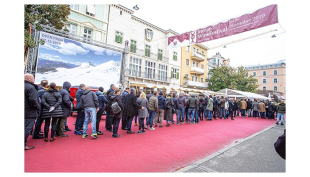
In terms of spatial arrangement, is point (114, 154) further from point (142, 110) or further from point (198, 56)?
point (198, 56)

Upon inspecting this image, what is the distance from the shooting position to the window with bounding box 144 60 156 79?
2439cm

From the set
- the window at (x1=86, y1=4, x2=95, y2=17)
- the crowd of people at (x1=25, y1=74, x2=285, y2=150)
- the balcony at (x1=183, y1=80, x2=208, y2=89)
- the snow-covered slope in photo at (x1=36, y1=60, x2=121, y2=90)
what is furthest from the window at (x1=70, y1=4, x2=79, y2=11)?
the balcony at (x1=183, y1=80, x2=208, y2=89)

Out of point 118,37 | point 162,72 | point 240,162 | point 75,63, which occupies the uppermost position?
point 118,37

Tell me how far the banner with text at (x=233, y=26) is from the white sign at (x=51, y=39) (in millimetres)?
8585

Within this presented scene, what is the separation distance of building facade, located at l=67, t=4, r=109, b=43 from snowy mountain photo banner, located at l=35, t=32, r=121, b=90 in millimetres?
3948

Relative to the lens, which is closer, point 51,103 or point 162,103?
point 51,103

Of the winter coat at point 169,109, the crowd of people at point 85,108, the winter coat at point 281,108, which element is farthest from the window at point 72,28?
the winter coat at point 281,108

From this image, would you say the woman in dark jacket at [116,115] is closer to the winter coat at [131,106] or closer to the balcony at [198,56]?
the winter coat at [131,106]

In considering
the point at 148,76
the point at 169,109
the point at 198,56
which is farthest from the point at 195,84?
the point at 169,109

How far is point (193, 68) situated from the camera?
3111 cm

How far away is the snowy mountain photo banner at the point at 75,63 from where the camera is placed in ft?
37.9

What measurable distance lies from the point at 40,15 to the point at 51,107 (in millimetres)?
7197

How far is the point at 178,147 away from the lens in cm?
486

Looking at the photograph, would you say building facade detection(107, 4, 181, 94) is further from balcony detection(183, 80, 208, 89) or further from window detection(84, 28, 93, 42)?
window detection(84, 28, 93, 42)
